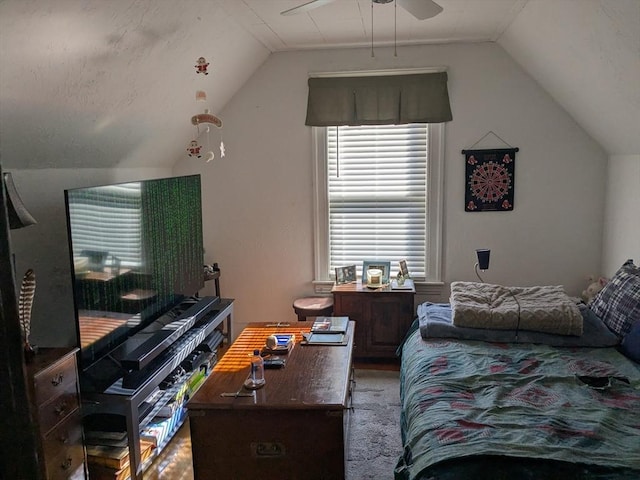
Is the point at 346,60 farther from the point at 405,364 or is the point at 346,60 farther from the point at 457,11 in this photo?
the point at 405,364

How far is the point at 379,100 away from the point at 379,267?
133cm

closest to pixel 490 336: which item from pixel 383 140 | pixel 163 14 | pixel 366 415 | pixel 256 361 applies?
pixel 366 415

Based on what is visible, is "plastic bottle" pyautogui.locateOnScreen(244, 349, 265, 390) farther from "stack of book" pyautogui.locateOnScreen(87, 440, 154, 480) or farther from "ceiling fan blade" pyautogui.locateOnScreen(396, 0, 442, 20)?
"ceiling fan blade" pyautogui.locateOnScreen(396, 0, 442, 20)

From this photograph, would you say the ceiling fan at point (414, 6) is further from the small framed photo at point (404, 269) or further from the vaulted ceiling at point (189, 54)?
the small framed photo at point (404, 269)

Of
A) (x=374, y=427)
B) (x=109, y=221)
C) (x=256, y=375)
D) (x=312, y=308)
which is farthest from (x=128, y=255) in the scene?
(x=374, y=427)

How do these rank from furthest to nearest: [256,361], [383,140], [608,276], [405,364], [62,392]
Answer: [383,140]
[608,276]
[405,364]
[256,361]
[62,392]

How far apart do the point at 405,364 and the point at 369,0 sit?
2.13m

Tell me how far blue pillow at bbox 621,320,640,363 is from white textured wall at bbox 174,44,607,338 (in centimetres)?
135

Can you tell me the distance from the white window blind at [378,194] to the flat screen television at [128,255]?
1182mm

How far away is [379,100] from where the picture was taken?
400 cm

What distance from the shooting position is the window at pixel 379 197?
13.5ft

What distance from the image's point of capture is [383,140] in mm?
4145

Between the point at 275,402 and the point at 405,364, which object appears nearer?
the point at 275,402

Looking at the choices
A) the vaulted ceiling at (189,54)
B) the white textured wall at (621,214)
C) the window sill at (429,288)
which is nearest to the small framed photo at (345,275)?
the window sill at (429,288)
